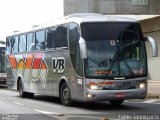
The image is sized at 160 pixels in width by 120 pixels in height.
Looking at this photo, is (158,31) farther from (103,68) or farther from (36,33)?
(103,68)

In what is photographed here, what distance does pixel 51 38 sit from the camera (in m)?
21.0

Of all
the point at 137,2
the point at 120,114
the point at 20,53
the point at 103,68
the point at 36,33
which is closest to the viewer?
the point at 120,114

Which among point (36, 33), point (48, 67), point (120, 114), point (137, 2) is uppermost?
point (137, 2)

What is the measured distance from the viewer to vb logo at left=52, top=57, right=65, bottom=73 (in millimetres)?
19681

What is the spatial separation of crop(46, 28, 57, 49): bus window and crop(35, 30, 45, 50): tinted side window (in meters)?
0.57

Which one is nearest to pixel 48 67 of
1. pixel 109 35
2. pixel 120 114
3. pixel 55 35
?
pixel 55 35

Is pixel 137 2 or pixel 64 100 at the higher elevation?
pixel 137 2

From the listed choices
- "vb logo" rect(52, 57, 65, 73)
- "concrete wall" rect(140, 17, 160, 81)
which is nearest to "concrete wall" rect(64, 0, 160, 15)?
"concrete wall" rect(140, 17, 160, 81)

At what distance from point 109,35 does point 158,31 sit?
57.6ft

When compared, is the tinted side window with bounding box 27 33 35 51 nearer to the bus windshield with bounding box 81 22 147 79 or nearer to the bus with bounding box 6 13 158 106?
the bus with bounding box 6 13 158 106

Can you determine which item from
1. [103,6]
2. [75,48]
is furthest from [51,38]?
[103,6]

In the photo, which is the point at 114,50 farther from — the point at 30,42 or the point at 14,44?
the point at 14,44

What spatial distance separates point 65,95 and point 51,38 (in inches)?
105

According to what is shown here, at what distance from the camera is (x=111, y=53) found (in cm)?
1777
